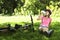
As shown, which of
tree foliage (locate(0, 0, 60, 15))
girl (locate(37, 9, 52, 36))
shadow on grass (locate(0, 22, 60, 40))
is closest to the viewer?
shadow on grass (locate(0, 22, 60, 40))

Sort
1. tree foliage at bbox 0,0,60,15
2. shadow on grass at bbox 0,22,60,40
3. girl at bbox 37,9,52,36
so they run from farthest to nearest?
tree foliage at bbox 0,0,60,15, girl at bbox 37,9,52,36, shadow on grass at bbox 0,22,60,40

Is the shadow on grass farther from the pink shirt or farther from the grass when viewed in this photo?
the pink shirt

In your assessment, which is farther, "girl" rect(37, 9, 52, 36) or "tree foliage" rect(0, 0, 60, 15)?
"tree foliage" rect(0, 0, 60, 15)

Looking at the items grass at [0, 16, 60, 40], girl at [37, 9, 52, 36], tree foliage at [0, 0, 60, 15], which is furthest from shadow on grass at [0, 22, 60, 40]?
tree foliage at [0, 0, 60, 15]

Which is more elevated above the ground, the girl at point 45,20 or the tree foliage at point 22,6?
the tree foliage at point 22,6

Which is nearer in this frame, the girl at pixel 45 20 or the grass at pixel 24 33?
the grass at pixel 24 33

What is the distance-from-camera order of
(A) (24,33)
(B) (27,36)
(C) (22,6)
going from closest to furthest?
(B) (27,36), (A) (24,33), (C) (22,6)

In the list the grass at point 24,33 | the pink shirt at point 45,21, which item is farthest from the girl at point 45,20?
the grass at point 24,33

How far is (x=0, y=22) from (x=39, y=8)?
0.98 m

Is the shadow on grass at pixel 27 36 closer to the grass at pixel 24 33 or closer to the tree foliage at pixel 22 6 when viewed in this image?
the grass at pixel 24 33

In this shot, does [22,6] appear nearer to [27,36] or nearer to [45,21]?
[45,21]

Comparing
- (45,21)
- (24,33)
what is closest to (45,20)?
(45,21)

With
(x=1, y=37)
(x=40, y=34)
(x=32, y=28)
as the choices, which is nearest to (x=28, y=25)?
(x=32, y=28)

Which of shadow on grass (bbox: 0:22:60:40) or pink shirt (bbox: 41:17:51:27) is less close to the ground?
pink shirt (bbox: 41:17:51:27)
